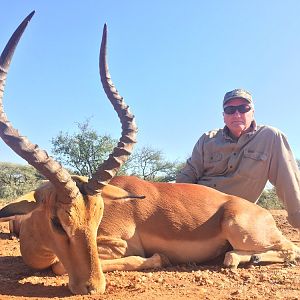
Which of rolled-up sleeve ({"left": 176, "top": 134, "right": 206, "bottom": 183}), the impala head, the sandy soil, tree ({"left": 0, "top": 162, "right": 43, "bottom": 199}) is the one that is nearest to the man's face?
rolled-up sleeve ({"left": 176, "top": 134, "right": 206, "bottom": 183})

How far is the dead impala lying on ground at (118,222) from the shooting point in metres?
4.40

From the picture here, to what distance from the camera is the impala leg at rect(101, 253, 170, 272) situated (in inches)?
214

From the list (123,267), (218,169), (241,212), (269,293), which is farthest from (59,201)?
(218,169)

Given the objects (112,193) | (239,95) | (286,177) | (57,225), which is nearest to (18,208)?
(57,225)

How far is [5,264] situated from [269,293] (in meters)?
3.18

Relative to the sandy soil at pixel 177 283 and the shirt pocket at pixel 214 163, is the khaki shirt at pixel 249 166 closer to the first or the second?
the shirt pocket at pixel 214 163

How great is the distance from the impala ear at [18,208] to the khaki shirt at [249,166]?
3.61m

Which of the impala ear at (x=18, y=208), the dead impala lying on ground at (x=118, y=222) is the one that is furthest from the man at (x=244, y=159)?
the impala ear at (x=18, y=208)

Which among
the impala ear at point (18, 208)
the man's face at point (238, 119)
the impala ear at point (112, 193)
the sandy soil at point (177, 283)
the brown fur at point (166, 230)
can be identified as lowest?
the sandy soil at point (177, 283)

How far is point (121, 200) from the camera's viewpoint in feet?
19.4

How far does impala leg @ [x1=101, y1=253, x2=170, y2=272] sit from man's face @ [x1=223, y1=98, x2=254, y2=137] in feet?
9.44

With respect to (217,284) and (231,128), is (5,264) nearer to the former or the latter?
(217,284)

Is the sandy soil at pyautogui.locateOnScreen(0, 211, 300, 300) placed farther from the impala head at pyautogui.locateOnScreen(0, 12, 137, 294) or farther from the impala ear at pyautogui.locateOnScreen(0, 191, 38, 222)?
the impala ear at pyautogui.locateOnScreen(0, 191, 38, 222)

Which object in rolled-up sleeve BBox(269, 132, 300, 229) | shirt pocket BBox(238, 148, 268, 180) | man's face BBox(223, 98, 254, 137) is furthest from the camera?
man's face BBox(223, 98, 254, 137)
